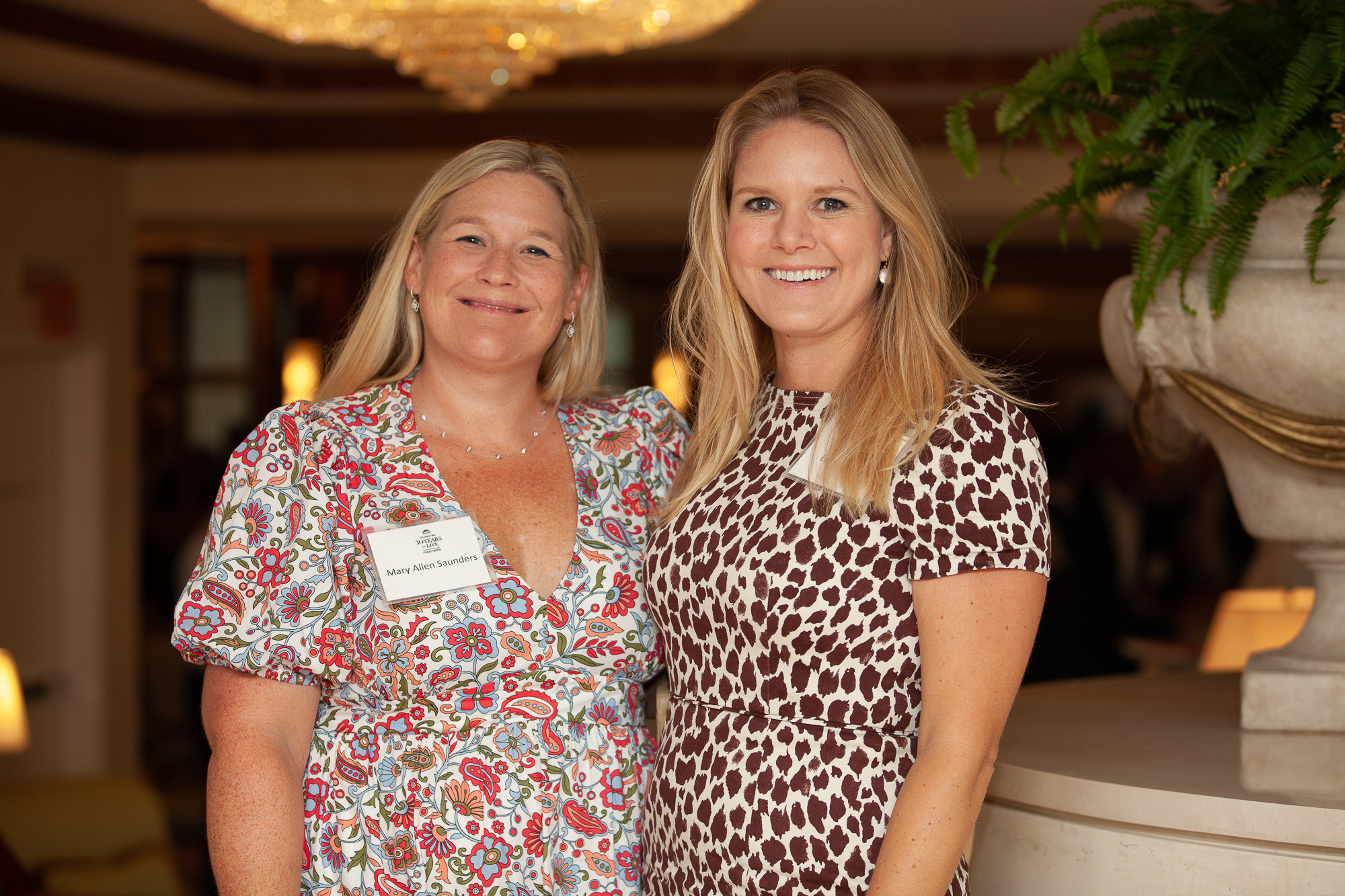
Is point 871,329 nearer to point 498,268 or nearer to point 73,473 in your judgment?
point 498,268

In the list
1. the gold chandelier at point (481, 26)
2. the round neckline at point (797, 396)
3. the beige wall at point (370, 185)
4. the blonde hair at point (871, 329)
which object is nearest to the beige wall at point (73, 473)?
the beige wall at point (370, 185)

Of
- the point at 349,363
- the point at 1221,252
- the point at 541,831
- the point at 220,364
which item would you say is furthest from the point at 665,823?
the point at 220,364

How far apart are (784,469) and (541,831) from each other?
0.60 meters

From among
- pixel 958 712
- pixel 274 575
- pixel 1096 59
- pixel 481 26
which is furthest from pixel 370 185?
pixel 958 712

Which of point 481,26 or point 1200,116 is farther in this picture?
point 481,26

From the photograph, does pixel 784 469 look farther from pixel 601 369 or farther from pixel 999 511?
pixel 601 369

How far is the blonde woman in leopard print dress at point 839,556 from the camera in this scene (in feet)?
4.91

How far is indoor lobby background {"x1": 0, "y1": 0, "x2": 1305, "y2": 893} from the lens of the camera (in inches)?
199

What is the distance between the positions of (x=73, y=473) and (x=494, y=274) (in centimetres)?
520

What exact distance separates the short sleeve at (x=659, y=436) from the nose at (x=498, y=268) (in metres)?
0.30

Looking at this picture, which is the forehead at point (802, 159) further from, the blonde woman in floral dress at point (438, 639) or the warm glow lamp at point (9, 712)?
the warm glow lamp at point (9, 712)

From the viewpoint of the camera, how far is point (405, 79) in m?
5.84

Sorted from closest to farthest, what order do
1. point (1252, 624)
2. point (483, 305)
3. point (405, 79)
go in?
1. point (483, 305)
2. point (1252, 624)
3. point (405, 79)

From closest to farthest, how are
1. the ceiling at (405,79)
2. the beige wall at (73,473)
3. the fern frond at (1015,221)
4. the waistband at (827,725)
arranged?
the waistband at (827,725)
the fern frond at (1015,221)
the ceiling at (405,79)
the beige wall at (73,473)
